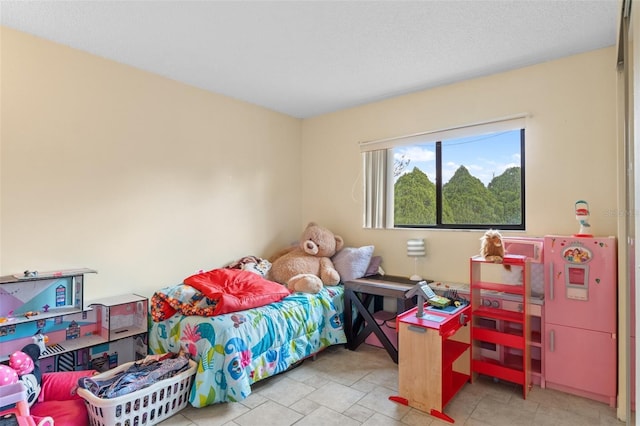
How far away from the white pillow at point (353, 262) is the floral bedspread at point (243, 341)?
1.62ft

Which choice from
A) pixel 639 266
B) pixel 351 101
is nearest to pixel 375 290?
pixel 351 101

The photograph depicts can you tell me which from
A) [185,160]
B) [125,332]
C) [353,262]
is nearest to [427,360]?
[353,262]

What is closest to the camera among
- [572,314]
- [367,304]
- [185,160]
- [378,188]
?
[572,314]

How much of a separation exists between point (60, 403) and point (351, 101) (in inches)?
134

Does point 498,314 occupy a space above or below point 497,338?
above

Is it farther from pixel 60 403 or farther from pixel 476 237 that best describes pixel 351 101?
pixel 60 403

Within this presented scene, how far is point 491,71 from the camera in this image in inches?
116

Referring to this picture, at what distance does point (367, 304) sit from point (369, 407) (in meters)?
1.14

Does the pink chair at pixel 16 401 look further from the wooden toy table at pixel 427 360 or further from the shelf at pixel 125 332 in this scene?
the wooden toy table at pixel 427 360

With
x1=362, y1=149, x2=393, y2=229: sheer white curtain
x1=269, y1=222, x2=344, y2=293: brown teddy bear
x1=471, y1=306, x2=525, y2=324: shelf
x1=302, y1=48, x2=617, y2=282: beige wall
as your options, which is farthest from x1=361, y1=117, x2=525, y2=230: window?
x1=471, y1=306, x2=525, y2=324: shelf

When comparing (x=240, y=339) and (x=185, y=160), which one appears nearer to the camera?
(x=240, y=339)

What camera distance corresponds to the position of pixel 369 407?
231 cm

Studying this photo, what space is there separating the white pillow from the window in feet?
1.11

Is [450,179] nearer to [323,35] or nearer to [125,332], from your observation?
[323,35]
